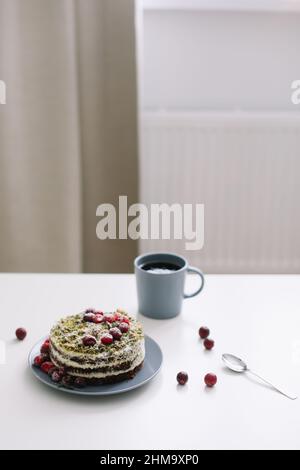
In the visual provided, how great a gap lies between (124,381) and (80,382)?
59mm

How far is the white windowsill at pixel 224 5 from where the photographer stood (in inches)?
83.1

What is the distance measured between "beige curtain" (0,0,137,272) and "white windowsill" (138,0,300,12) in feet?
0.79

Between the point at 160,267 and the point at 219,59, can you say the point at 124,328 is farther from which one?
the point at 219,59

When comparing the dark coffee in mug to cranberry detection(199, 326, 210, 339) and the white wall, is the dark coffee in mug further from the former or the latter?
the white wall

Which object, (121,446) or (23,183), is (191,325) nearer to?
(121,446)

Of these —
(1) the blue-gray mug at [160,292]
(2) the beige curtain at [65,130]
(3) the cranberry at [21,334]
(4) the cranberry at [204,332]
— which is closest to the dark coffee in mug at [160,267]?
(1) the blue-gray mug at [160,292]

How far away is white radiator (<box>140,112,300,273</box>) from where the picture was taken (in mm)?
2182

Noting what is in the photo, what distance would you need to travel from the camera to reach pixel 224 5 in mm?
2125

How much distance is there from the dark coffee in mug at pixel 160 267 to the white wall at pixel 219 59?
1309 mm

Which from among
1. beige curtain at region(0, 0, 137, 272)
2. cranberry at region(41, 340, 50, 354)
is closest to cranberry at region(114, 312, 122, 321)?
cranberry at region(41, 340, 50, 354)

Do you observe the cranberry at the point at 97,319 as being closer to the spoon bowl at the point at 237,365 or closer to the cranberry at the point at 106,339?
the cranberry at the point at 106,339

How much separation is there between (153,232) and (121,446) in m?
1.63

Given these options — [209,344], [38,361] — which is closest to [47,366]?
[38,361]
